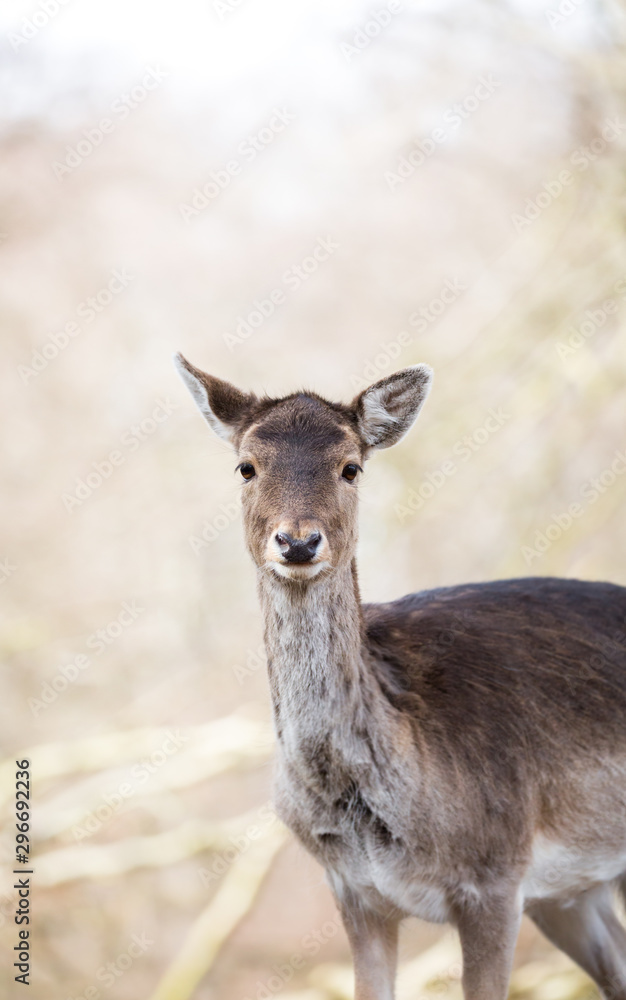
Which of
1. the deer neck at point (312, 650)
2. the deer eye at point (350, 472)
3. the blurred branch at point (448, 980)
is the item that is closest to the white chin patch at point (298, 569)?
the deer neck at point (312, 650)

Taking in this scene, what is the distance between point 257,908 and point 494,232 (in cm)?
825

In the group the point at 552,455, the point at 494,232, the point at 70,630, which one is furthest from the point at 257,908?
the point at 494,232

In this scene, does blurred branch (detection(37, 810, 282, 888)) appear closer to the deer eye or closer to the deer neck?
the deer neck

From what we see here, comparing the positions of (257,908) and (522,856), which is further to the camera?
(257,908)

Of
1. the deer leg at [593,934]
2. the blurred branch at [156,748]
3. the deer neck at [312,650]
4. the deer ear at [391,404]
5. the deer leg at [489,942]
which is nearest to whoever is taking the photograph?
the deer neck at [312,650]

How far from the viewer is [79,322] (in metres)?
12.2

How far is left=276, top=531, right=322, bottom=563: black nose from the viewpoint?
379 centimetres

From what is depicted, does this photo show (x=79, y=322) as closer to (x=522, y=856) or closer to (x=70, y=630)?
(x=70, y=630)

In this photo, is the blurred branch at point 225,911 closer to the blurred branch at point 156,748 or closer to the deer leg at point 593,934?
the blurred branch at point 156,748

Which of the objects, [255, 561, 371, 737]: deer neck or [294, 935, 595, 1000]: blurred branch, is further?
[294, 935, 595, 1000]: blurred branch

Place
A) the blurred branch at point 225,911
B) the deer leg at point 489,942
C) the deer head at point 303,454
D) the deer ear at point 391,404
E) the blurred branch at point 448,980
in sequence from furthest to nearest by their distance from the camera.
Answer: the blurred branch at point 225,911
the blurred branch at point 448,980
the deer ear at point 391,404
the deer leg at point 489,942
the deer head at point 303,454

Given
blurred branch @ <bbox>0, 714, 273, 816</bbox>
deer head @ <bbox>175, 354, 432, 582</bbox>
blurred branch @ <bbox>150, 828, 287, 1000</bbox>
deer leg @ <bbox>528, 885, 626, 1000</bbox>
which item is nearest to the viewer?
deer head @ <bbox>175, 354, 432, 582</bbox>

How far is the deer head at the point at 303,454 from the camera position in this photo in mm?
3908

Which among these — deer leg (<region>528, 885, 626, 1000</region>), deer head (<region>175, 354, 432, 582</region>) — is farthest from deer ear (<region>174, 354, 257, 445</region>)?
deer leg (<region>528, 885, 626, 1000</region>)
